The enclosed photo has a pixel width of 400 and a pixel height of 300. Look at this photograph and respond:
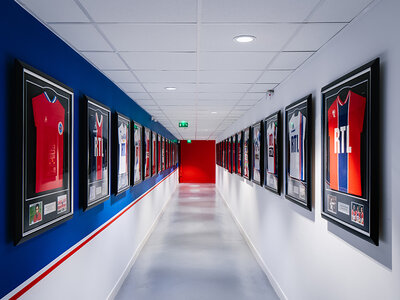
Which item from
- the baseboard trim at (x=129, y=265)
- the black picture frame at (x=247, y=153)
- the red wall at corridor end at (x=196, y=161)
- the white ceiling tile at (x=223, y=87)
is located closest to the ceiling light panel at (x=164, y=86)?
the white ceiling tile at (x=223, y=87)

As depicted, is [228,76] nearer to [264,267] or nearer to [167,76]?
[167,76]

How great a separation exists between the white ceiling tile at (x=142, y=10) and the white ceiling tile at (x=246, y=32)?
0.88ft

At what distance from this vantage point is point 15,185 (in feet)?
6.30

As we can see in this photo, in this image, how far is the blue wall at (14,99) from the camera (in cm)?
186

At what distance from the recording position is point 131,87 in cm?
448

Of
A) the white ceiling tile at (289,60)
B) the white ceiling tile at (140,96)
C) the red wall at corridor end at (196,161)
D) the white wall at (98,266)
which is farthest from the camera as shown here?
the red wall at corridor end at (196,161)

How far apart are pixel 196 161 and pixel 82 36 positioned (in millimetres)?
17931

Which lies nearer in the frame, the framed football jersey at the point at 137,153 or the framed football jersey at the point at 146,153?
the framed football jersey at the point at 137,153

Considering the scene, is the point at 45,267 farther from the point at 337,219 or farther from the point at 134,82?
the point at 134,82

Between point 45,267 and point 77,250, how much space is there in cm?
58

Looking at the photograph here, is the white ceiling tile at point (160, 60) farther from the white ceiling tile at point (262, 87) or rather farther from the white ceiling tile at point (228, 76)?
the white ceiling tile at point (262, 87)

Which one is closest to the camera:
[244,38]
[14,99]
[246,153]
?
[14,99]

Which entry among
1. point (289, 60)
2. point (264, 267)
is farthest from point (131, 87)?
point (264, 267)

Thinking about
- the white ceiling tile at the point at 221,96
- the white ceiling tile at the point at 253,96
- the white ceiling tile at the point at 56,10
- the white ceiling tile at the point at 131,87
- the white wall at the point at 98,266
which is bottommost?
the white wall at the point at 98,266
